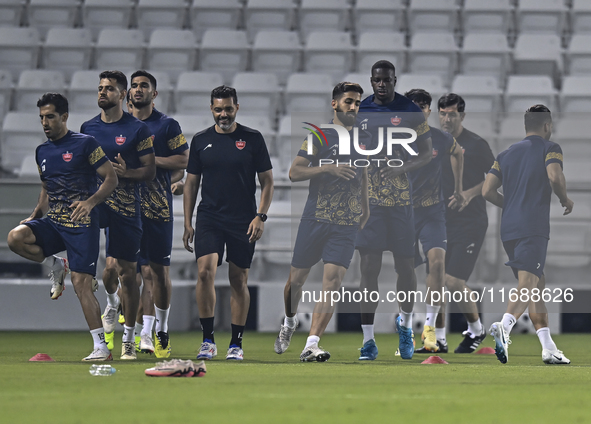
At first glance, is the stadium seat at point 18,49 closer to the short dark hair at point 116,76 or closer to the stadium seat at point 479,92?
the stadium seat at point 479,92

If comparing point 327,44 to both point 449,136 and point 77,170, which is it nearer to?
point 449,136

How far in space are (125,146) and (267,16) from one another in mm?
8602

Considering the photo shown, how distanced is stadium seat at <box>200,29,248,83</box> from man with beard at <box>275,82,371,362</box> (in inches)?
290

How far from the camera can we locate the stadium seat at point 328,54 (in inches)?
575

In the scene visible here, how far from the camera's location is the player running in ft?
24.2


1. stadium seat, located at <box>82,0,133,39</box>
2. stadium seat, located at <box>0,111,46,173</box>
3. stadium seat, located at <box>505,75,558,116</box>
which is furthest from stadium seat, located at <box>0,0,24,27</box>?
stadium seat, located at <box>505,75,558,116</box>

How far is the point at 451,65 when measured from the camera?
14.6 m

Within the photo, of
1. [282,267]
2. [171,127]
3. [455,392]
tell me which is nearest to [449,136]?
[171,127]

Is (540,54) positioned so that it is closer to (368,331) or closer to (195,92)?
(195,92)

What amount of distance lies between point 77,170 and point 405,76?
7.90m

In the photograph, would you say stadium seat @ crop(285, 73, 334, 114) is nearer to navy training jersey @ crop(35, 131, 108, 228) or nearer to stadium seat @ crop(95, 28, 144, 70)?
stadium seat @ crop(95, 28, 144, 70)

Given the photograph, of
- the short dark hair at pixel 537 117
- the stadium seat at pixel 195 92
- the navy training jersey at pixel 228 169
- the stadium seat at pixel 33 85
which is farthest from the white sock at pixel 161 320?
the stadium seat at pixel 33 85

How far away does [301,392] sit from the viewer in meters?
4.90

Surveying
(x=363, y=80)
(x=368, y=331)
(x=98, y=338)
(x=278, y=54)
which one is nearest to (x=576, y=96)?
(x=363, y=80)
